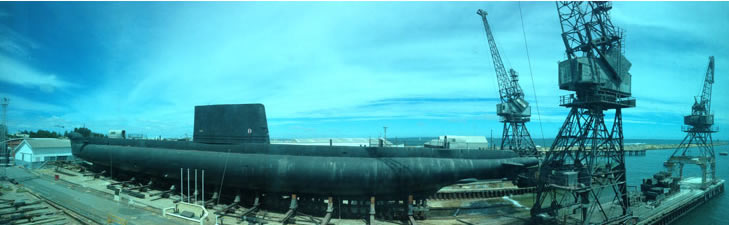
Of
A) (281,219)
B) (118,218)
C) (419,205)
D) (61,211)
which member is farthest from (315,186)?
(61,211)

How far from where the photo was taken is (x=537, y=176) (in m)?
16.3

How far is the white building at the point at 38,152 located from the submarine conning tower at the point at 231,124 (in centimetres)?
2957

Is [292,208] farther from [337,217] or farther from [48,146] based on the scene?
[48,146]

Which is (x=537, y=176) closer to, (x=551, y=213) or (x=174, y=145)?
(x=551, y=213)

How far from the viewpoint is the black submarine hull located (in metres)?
13.7

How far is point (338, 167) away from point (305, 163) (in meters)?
1.64

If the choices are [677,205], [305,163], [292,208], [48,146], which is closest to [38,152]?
[48,146]

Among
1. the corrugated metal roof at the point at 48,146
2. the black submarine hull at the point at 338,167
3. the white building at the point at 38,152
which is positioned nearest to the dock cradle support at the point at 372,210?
the black submarine hull at the point at 338,167

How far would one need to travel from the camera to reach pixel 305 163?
14188mm

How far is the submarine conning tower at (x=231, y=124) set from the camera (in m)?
16.2

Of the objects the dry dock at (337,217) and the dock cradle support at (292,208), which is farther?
the dock cradle support at (292,208)

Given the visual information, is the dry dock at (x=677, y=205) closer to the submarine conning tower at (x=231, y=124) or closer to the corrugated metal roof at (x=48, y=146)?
the submarine conning tower at (x=231, y=124)

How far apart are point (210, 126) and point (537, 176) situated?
18580 millimetres

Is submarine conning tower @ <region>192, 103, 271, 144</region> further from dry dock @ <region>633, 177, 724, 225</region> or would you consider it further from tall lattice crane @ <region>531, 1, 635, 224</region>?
dry dock @ <region>633, 177, 724, 225</region>
